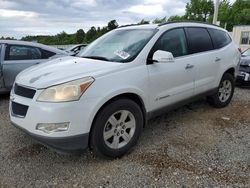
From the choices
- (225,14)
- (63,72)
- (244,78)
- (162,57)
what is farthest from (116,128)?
(225,14)

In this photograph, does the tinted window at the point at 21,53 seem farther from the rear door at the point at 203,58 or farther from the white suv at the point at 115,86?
the rear door at the point at 203,58

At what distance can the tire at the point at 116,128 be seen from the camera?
124 inches

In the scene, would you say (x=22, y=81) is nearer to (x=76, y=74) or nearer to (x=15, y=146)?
(x=76, y=74)

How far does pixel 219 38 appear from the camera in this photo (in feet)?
17.3

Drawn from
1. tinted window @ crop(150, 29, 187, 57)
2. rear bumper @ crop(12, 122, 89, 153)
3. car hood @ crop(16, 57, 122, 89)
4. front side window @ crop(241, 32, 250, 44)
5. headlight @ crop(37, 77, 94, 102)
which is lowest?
rear bumper @ crop(12, 122, 89, 153)

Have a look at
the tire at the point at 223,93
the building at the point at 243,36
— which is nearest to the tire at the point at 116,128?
the tire at the point at 223,93

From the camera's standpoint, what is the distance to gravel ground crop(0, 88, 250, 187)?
2.99m

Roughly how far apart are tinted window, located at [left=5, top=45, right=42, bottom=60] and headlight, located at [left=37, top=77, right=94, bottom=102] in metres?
3.61

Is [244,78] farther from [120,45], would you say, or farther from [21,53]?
[21,53]

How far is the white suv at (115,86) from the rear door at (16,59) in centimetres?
242

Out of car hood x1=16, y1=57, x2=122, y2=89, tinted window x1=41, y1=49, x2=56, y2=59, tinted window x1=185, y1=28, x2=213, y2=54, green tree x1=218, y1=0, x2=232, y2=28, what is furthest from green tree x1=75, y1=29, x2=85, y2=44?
car hood x1=16, y1=57, x2=122, y2=89

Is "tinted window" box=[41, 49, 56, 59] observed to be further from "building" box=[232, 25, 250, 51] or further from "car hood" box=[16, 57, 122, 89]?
"building" box=[232, 25, 250, 51]

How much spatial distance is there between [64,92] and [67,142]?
21.9 inches

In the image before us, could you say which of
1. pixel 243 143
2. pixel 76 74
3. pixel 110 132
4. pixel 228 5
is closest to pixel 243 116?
pixel 243 143
